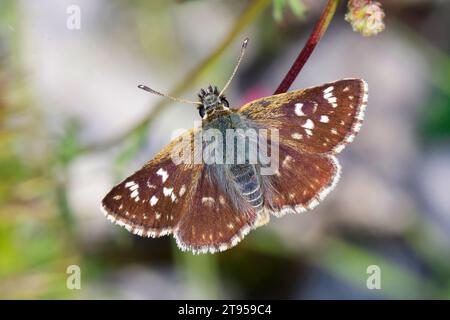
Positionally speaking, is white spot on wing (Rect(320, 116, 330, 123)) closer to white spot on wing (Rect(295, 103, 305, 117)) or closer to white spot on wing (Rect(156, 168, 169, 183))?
white spot on wing (Rect(295, 103, 305, 117))

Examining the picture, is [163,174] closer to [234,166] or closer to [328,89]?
[234,166]

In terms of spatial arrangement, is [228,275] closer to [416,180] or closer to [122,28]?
[416,180]

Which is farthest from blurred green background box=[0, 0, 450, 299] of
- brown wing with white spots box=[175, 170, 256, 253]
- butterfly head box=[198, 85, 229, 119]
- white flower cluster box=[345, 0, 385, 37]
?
white flower cluster box=[345, 0, 385, 37]

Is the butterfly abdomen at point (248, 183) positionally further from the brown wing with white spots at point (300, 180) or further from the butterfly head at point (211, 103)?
the butterfly head at point (211, 103)

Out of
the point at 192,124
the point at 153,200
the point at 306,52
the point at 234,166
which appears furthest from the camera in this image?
the point at 192,124

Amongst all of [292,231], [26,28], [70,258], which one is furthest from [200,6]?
[70,258]

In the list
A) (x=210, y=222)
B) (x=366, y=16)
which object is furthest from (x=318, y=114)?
(x=210, y=222)

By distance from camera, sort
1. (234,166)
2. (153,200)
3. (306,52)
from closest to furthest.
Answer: (306,52) → (153,200) → (234,166)
